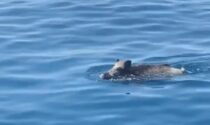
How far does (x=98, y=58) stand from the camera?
16.2 m

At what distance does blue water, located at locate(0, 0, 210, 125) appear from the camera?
13.0 metres

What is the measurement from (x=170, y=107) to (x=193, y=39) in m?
5.06

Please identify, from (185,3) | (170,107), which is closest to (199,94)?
(170,107)

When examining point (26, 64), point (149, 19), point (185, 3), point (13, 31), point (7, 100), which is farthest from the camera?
point (185, 3)

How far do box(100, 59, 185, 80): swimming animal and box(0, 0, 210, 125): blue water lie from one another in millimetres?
199

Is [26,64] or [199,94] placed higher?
[26,64]

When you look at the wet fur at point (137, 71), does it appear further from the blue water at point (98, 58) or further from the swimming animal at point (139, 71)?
the blue water at point (98, 58)

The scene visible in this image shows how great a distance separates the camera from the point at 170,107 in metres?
13.2

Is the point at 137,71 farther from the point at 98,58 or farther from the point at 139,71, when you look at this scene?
the point at 98,58

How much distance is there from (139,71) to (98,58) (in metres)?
1.68

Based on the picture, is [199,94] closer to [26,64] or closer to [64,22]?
[26,64]

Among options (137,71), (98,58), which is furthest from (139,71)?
(98,58)

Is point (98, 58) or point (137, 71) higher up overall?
point (98, 58)

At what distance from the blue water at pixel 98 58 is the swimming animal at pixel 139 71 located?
0.20 meters
